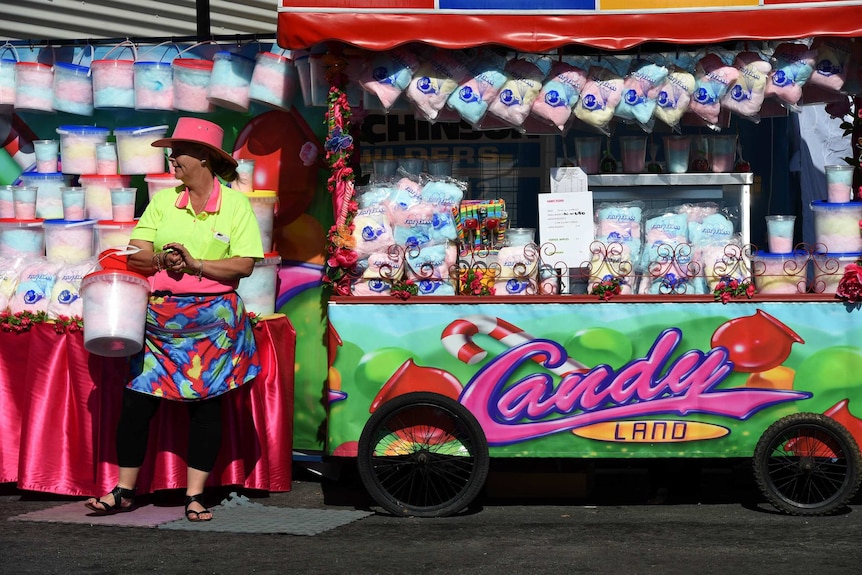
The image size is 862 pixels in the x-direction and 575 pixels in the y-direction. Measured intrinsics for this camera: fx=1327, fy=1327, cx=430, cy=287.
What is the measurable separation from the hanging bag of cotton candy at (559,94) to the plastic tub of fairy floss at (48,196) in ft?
8.74

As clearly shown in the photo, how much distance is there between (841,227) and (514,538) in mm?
2269

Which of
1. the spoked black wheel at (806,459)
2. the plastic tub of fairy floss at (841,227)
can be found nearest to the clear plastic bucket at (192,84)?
the plastic tub of fairy floss at (841,227)

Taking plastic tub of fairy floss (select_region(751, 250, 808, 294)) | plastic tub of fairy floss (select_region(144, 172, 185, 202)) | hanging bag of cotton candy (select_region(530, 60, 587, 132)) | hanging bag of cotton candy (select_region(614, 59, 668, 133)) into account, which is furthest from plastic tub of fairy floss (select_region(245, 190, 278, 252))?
plastic tub of fairy floss (select_region(751, 250, 808, 294))

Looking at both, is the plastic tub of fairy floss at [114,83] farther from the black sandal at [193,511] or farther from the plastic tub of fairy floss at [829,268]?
the plastic tub of fairy floss at [829,268]

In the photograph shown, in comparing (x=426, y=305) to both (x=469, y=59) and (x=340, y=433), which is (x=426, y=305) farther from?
(x=469, y=59)

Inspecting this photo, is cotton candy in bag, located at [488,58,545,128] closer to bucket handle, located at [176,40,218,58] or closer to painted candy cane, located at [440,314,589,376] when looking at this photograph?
painted candy cane, located at [440,314,589,376]

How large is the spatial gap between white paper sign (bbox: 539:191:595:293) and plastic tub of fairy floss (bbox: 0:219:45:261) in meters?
2.71

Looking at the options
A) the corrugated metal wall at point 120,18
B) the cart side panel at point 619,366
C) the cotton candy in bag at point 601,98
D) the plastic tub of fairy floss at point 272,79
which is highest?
the corrugated metal wall at point 120,18

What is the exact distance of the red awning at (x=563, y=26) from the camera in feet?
20.2

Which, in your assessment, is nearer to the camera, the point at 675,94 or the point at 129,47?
the point at 675,94

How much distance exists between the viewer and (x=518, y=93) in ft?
21.2

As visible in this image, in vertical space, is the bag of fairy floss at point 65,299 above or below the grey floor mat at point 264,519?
above

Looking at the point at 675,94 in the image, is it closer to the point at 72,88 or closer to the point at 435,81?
the point at 435,81

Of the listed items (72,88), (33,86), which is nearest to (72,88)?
(72,88)
